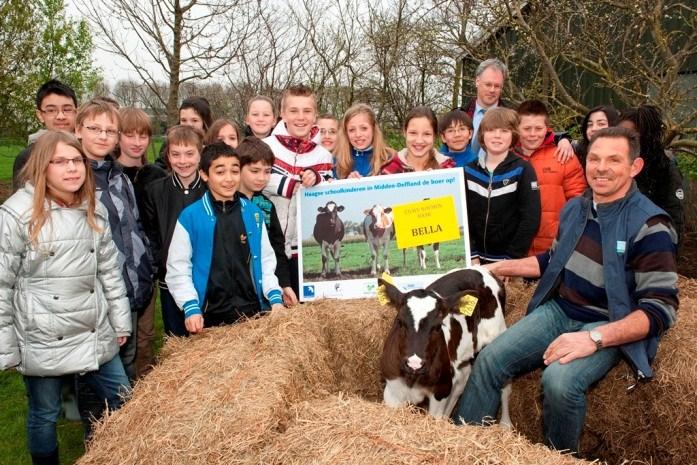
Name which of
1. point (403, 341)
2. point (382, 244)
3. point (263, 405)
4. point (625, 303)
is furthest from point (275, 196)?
point (625, 303)

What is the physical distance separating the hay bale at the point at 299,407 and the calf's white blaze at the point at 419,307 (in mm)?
762

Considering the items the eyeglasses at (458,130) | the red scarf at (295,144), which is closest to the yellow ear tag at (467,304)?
the eyeglasses at (458,130)

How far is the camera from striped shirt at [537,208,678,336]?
3.76 m

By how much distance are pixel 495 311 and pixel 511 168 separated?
1381mm

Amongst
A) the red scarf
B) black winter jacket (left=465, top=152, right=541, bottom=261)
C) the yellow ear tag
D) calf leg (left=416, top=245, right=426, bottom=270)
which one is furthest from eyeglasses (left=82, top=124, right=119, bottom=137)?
black winter jacket (left=465, top=152, right=541, bottom=261)

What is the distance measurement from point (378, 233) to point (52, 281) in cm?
293

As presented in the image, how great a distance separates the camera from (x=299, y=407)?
3.47 m

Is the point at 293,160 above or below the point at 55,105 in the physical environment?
below

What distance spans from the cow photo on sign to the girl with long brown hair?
2015mm

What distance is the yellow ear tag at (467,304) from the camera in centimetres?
455

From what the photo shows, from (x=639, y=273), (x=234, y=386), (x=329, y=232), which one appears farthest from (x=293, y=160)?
(x=639, y=273)

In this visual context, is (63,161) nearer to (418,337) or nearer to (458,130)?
(418,337)

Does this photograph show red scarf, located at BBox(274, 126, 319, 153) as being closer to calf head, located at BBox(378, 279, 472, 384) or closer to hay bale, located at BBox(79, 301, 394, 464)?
hay bale, located at BBox(79, 301, 394, 464)

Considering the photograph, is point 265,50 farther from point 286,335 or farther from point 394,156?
point 286,335
